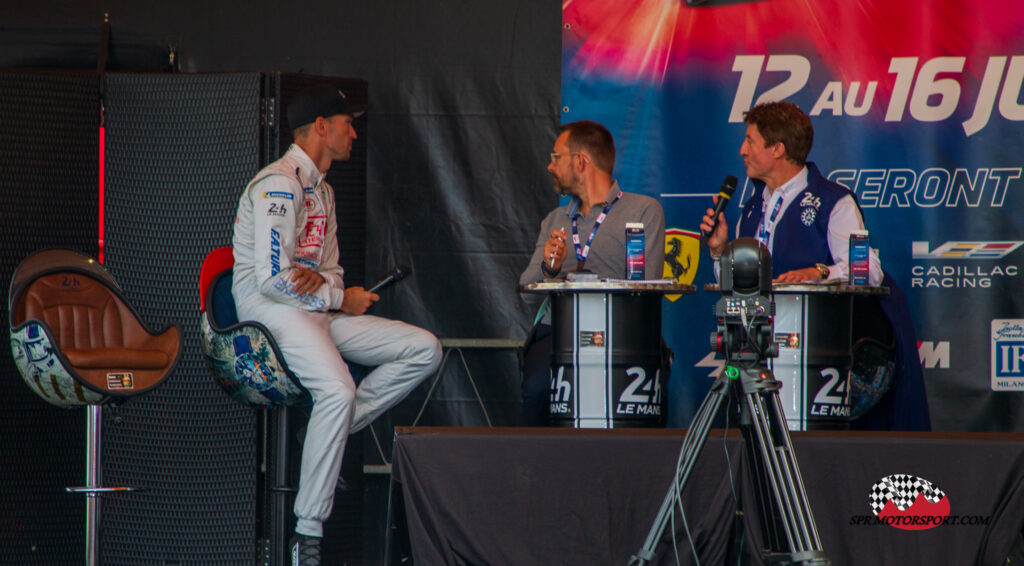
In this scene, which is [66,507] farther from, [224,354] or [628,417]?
[628,417]

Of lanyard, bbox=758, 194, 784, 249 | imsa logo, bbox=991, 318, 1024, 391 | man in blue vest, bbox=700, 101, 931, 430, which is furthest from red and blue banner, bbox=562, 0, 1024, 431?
lanyard, bbox=758, 194, 784, 249

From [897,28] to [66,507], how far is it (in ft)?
13.4

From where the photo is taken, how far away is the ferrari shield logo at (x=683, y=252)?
5.11m

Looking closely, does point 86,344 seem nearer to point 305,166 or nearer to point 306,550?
point 305,166

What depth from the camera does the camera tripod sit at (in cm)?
270

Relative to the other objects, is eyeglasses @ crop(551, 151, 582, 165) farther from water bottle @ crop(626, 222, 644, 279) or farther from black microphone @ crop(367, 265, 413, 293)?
black microphone @ crop(367, 265, 413, 293)

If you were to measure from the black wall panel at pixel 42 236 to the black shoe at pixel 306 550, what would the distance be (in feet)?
4.63

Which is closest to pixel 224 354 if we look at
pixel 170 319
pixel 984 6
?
pixel 170 319

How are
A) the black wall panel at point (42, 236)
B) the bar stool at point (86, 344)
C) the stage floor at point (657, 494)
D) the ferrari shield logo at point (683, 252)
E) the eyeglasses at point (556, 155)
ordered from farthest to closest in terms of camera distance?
the ferrari shield logo at point (683, 252) < the eyeglasses at point (556, 155) < the black wall panel at point (42, 236) < the bar stool at point (86, 344) < the stage floor at point (657, 494)

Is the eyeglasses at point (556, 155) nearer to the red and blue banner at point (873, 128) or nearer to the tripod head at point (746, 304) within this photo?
the red and blue banner at point (873, 128)

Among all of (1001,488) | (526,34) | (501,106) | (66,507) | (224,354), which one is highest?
(526,34)

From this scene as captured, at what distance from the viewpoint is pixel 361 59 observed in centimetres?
514

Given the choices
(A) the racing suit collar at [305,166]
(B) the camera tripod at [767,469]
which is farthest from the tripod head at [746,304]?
(A) the racing suit collar at [305,166]

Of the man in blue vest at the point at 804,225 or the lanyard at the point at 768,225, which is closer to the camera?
the man in blue vest at the point at 804,225
